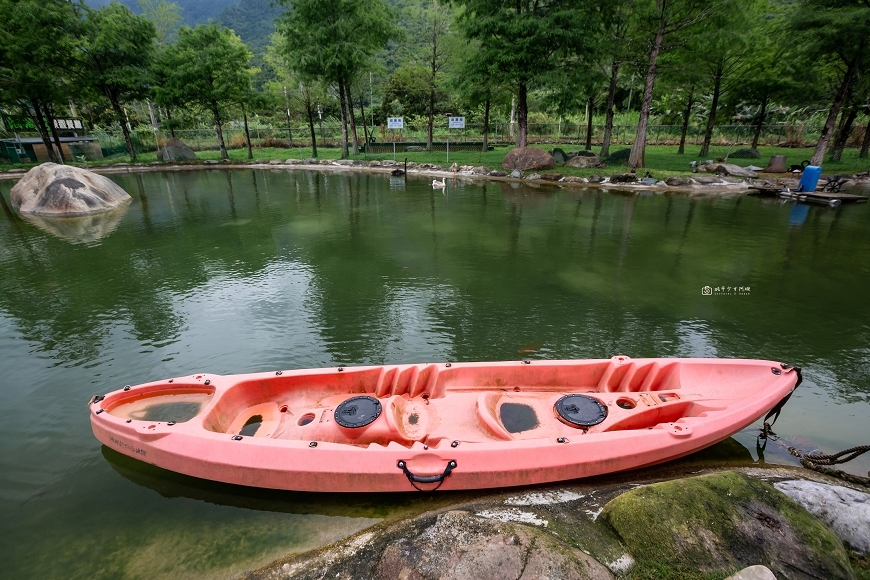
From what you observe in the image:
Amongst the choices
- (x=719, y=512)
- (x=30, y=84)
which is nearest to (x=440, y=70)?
(x=30, y=84)

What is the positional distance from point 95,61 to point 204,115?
13.1 metres

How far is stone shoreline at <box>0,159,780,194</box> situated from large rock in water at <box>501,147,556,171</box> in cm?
82

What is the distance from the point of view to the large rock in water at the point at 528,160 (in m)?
23.3

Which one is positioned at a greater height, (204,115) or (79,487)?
(204,115)

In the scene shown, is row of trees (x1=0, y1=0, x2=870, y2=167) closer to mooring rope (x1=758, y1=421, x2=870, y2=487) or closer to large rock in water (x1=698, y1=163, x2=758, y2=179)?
large rock in water (x1=698, y1=163, x2=758, y2=179)

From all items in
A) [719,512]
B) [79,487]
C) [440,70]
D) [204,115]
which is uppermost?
[440,70]

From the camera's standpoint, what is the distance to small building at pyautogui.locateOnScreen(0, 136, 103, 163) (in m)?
29.2

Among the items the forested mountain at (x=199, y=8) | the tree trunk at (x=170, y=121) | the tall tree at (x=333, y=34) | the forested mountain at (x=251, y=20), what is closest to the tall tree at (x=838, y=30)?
the tall tree at (x=333, y=34)

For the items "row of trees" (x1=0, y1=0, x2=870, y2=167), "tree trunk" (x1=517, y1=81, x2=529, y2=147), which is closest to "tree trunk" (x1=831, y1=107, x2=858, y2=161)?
"row of trees" (x1=0, y1=0, x2=870, y2=167)

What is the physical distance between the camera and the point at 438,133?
3759 centimetres

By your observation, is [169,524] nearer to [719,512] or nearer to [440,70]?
[719,512]

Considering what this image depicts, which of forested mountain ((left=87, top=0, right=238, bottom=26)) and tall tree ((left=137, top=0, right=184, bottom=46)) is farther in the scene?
forested mountain ((left=87, top=0, right=238, bottom=26))

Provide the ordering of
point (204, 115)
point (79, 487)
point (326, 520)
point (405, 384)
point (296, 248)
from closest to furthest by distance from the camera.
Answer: point (326, 520), point (79, 487), point (405, 384), point (296, 248), point (204, 115)

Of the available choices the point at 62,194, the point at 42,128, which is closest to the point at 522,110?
the point at 62,194
